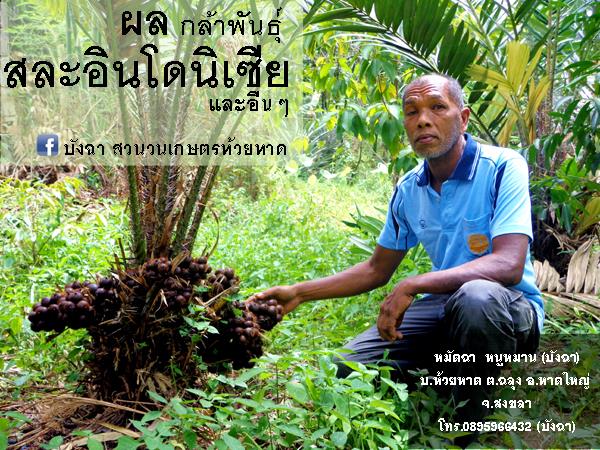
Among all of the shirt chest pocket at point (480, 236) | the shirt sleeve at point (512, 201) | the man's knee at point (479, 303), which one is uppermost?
the shirt sleeve at point (512, 201)

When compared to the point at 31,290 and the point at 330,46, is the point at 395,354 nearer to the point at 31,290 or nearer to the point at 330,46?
the point at 31,290

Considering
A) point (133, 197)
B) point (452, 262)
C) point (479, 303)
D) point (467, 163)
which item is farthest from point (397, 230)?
point (133, 197)

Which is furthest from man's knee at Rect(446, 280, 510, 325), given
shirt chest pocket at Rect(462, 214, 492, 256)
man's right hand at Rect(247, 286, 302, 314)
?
man's right hand at Rect(247, 286, 302, 314)

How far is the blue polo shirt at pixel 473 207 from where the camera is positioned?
2.21 m

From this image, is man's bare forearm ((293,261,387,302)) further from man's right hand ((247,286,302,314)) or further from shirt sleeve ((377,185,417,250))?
shirt sleeve ((377,185,417,250))

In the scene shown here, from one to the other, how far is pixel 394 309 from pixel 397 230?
580mm

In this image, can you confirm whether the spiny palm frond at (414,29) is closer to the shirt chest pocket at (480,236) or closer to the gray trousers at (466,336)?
the shirt chest pocket at (480,236)

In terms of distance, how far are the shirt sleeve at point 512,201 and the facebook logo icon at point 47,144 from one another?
4596mm

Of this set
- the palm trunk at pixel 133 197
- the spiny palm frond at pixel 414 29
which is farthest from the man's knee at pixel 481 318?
the spiny palm frond at pixel 414 29

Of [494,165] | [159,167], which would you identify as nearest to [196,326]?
[159,167]

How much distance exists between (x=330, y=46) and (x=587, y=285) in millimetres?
2582

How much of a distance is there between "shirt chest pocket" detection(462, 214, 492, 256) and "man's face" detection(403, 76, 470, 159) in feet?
0.92

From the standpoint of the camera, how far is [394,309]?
2.09 metres

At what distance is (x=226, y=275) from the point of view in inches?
82.0
